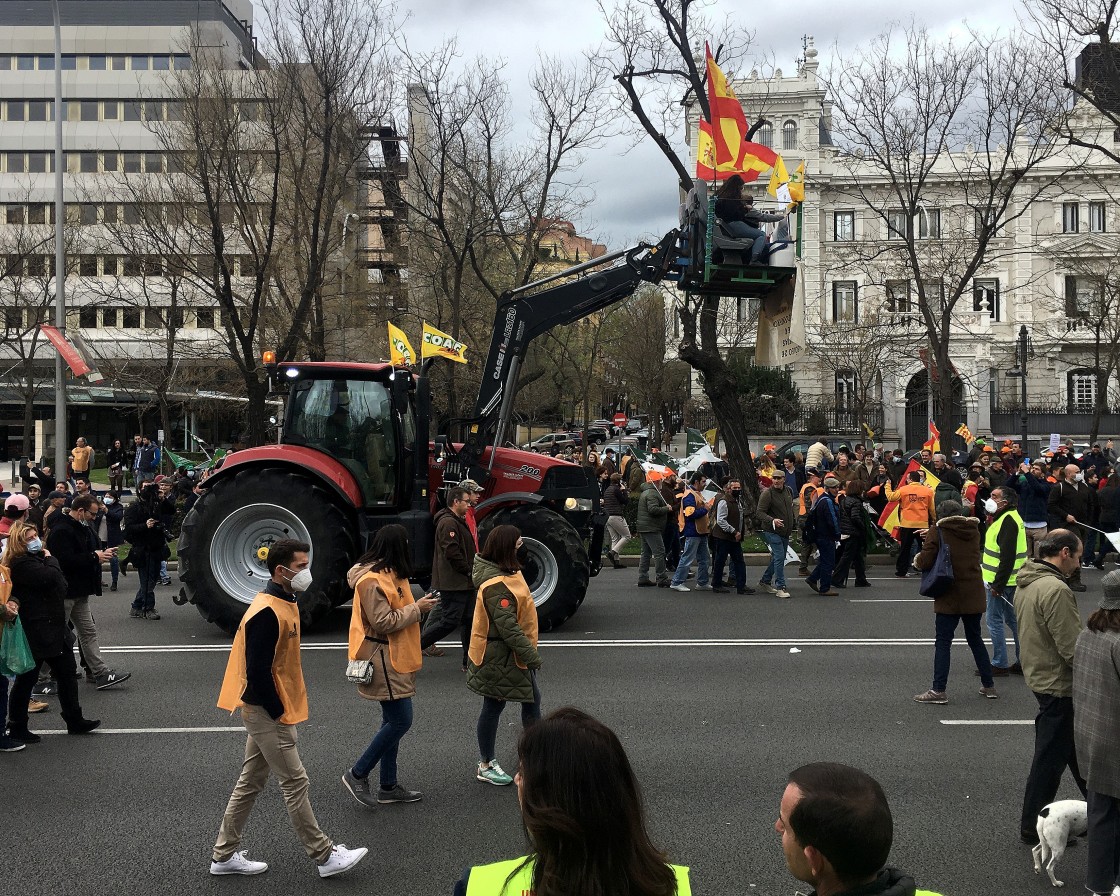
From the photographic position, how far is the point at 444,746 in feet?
24.3

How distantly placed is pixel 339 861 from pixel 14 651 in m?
3.50

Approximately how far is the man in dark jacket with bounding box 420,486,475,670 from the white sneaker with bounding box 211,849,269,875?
430cm

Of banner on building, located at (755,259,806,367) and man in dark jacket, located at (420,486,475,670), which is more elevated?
banner on building, located at (755,259,806,367)

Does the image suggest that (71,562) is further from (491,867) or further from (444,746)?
(491,867)

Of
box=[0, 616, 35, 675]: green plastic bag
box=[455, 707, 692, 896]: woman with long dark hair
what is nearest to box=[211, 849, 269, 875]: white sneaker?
box=[0, 616, 35, 675]: green plastic bag

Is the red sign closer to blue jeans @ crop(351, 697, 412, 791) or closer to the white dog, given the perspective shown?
blue jeans @ crop(351, 697, 412, 791)

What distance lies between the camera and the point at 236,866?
5.24 m

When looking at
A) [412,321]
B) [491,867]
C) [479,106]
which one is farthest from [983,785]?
[412,321]

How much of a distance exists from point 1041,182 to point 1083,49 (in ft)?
108

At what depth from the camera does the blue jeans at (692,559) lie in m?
15.0

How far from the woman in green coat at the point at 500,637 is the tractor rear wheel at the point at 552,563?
15.6 feet

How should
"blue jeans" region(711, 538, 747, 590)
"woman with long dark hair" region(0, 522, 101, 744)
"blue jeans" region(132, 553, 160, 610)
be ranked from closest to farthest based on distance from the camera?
"woman with long dark hair" region(0, 522, 101, 744) → "blue jeans" region(132, 553, 160, 610) → "blue jeans" region(711, 538, 747, 590)

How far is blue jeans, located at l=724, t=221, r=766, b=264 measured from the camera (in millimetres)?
12859

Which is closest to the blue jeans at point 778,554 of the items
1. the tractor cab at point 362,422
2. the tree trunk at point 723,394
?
the tractor cab at point 362,422
